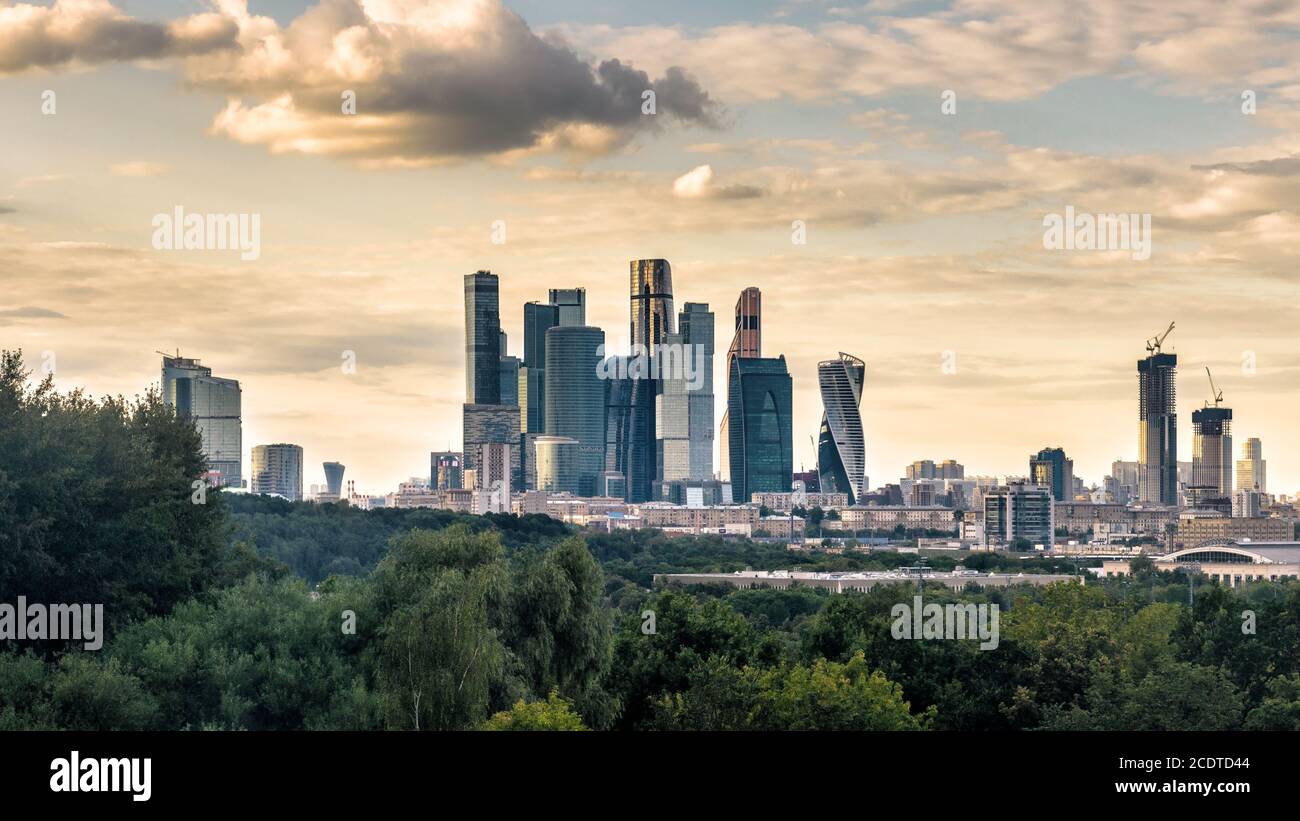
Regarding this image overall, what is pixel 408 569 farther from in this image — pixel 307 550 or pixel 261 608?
pixel 307 550

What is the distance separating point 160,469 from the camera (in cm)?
4441

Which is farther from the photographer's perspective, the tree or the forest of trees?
the forest of trees

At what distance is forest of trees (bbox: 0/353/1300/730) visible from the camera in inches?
1282

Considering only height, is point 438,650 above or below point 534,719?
above

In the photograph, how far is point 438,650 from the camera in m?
31.9

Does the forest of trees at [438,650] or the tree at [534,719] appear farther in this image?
the forest of trees at [438,650]

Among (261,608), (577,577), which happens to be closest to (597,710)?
(577,577)

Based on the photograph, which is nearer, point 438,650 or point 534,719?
point 534,719

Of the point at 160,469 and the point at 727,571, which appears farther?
the point at 727,571

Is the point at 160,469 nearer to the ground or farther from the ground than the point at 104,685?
farther from the ground

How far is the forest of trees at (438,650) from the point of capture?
107ft

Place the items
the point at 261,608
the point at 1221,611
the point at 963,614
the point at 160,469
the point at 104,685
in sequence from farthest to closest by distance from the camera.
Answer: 1. the point at 1221,611
2. the point at 963,614
3. the point at 160,469
4. the point at 261,608
5. the point at 104,685
